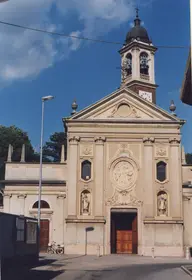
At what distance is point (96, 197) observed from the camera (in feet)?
126

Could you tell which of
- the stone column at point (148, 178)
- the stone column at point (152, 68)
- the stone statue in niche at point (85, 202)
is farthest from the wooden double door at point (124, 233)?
the stone column at point (152, 68)

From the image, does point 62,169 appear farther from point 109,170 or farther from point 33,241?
point 33,241

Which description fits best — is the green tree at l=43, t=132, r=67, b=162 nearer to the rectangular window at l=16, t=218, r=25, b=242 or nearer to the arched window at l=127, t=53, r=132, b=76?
the arched window at l=127, t=53, r=132, b=76

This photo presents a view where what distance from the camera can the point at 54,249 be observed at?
3722 centimetres

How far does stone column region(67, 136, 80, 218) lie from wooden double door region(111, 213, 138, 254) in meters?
3.73

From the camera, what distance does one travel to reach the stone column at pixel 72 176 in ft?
125

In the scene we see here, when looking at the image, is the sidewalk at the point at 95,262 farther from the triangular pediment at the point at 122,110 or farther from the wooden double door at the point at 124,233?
the triangular pediment at the point at 122,110

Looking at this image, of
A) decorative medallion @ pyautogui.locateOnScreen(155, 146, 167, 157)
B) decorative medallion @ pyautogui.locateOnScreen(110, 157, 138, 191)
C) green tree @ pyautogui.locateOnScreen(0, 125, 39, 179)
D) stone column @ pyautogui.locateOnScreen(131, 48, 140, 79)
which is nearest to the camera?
decorative medallion @ pyautogui.locateOnScreen(110, 157, 138, 191)

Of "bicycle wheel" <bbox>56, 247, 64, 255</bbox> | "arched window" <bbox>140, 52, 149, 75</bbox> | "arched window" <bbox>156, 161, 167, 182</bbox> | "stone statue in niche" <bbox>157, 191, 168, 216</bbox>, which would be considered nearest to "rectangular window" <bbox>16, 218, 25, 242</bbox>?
"bicycle wheel" <bbox>56, 247, 64, 255</bbox>

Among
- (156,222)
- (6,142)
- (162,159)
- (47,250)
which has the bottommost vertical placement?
(47,250)

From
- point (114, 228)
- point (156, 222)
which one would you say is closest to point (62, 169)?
point (114, 228)

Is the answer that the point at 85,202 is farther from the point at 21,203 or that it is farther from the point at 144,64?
the point at 144,64

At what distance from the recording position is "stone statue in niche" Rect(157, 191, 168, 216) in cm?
3809

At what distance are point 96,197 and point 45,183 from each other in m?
5.06
